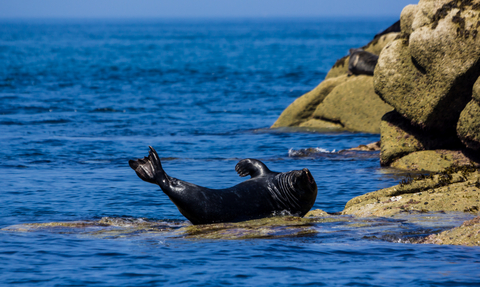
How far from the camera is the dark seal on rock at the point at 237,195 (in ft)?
24.8

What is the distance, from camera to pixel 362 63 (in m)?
17.4

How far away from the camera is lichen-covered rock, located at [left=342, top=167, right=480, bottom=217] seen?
7.69 meters

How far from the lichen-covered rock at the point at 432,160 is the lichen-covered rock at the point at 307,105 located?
Answer: 6565mm

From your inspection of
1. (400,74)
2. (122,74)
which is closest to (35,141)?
(400,74)

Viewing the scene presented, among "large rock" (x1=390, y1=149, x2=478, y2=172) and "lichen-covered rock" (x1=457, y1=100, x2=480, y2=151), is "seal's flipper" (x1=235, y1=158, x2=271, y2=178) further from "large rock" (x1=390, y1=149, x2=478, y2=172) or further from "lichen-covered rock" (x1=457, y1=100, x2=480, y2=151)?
"large rock" (x1=390, y1=149, x2=478, y2=172)

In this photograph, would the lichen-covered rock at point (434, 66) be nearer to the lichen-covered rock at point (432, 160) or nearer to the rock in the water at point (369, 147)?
the lichen-covered rock at point (432, 160)

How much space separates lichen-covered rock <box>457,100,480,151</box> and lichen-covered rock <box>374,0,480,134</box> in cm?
55

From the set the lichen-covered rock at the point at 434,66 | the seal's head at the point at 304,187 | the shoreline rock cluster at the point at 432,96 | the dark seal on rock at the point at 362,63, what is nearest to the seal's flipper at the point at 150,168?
the seal's head at the point at 304,187

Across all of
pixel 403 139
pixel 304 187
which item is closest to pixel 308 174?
pixel 304 187

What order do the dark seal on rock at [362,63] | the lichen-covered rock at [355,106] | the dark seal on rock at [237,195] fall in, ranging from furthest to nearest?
1. the dark seal on rock at [362,63]
2. the lichen-covered rock at [355,106]
3. the dark seal on rock at [237,195]

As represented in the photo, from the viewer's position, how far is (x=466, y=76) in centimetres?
1055

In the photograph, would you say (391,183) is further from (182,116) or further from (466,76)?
(182,116)

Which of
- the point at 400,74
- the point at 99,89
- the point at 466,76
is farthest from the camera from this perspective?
the point at 99,89

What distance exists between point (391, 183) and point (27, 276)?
22.0 feet
